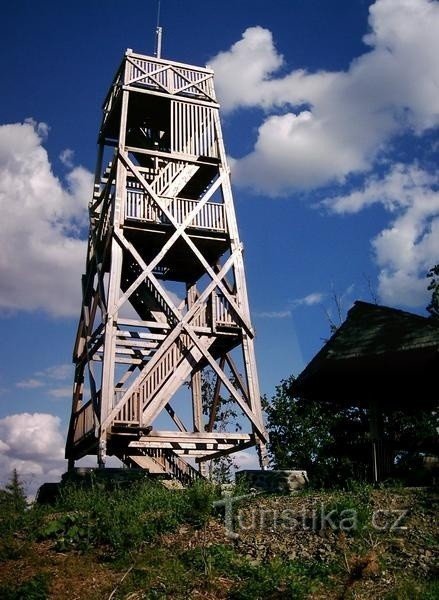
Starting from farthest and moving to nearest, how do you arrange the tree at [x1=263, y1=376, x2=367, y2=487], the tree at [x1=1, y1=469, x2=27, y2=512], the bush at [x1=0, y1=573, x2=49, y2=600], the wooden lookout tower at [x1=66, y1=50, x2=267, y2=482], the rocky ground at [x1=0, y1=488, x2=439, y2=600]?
the tree at [x1=263, y1=376, x2=367, y2=487] < the wooden lookout tower at [x1=66, y1=50, x2=267, y2=482] < the tree at [x1=1, y1=469, x2=27, y2=512] < the rocky ground at [x1=0, y1=488, x2=439, y2=600] < the bush at [x1=0, y1=573, x2=49, y2=600]

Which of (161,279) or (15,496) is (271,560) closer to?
(15,496)

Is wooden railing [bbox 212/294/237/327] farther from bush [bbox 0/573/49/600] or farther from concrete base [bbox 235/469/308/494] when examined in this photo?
bush [bbox 0/573/49/600]

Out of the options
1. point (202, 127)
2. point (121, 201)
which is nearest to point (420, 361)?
point (121, 201)

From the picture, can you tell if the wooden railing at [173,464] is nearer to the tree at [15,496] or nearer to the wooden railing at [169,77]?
the tree at [15,496]

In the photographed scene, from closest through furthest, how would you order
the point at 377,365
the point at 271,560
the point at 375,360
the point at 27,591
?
the point at 27,591
the point at 271,560
the point at 375,360
the point at 377,365

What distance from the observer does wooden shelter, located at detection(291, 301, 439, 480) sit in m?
11.2

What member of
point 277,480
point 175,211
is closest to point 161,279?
point 175,211

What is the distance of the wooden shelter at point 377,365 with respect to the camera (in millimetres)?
11250

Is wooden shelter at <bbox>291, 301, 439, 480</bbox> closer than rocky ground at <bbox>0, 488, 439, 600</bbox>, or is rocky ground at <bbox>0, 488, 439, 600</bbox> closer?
rocky ground at <bbox>0, 488, 439, 600</bbox>

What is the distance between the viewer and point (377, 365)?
11695 millimetres

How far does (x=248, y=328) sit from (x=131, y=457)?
4517mm

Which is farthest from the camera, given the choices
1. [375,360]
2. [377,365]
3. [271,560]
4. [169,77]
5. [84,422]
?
[169,77]

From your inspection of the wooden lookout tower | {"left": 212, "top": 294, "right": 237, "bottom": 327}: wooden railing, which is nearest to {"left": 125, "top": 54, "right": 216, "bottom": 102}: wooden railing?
the wooden lookout tower

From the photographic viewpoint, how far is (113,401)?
45.6 ft
